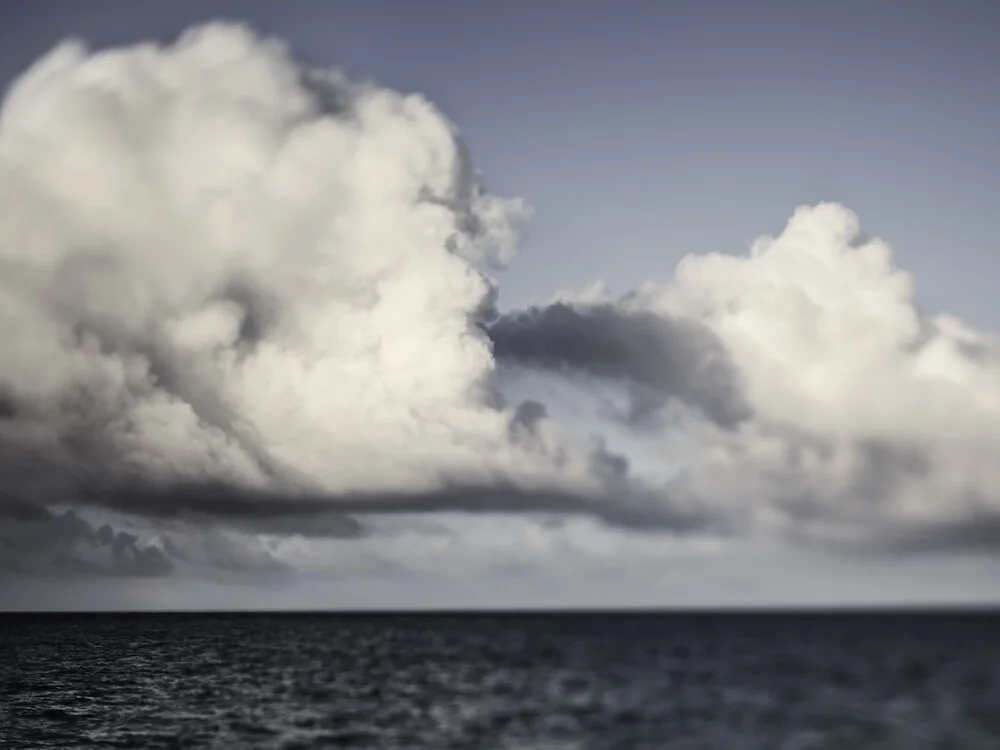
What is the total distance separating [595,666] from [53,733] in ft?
237

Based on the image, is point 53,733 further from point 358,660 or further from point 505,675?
point 358,660

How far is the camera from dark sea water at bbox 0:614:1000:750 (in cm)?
7500

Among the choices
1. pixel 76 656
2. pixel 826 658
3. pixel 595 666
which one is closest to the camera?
pixel 595 666

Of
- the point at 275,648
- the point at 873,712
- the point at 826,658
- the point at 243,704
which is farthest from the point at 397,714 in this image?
the point at 275,648

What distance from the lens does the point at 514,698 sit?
95.8 meters

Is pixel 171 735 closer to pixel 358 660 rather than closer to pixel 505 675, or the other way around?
pixel 505 675

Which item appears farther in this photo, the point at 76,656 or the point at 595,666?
the point at 76,656

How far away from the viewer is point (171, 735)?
253 feet

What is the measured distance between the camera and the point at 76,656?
6324 inches

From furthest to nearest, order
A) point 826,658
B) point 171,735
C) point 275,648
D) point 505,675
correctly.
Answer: point 275,648 → point 826,658 → point 505,675 → point 171,735

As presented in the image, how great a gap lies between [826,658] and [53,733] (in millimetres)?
105095

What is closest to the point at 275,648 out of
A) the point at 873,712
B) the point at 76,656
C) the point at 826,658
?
the point at 76,656

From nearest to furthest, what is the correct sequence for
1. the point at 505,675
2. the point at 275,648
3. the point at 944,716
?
the point at 944,716
the point at 505,675
the point at 275,648

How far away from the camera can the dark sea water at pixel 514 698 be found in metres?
75.0
